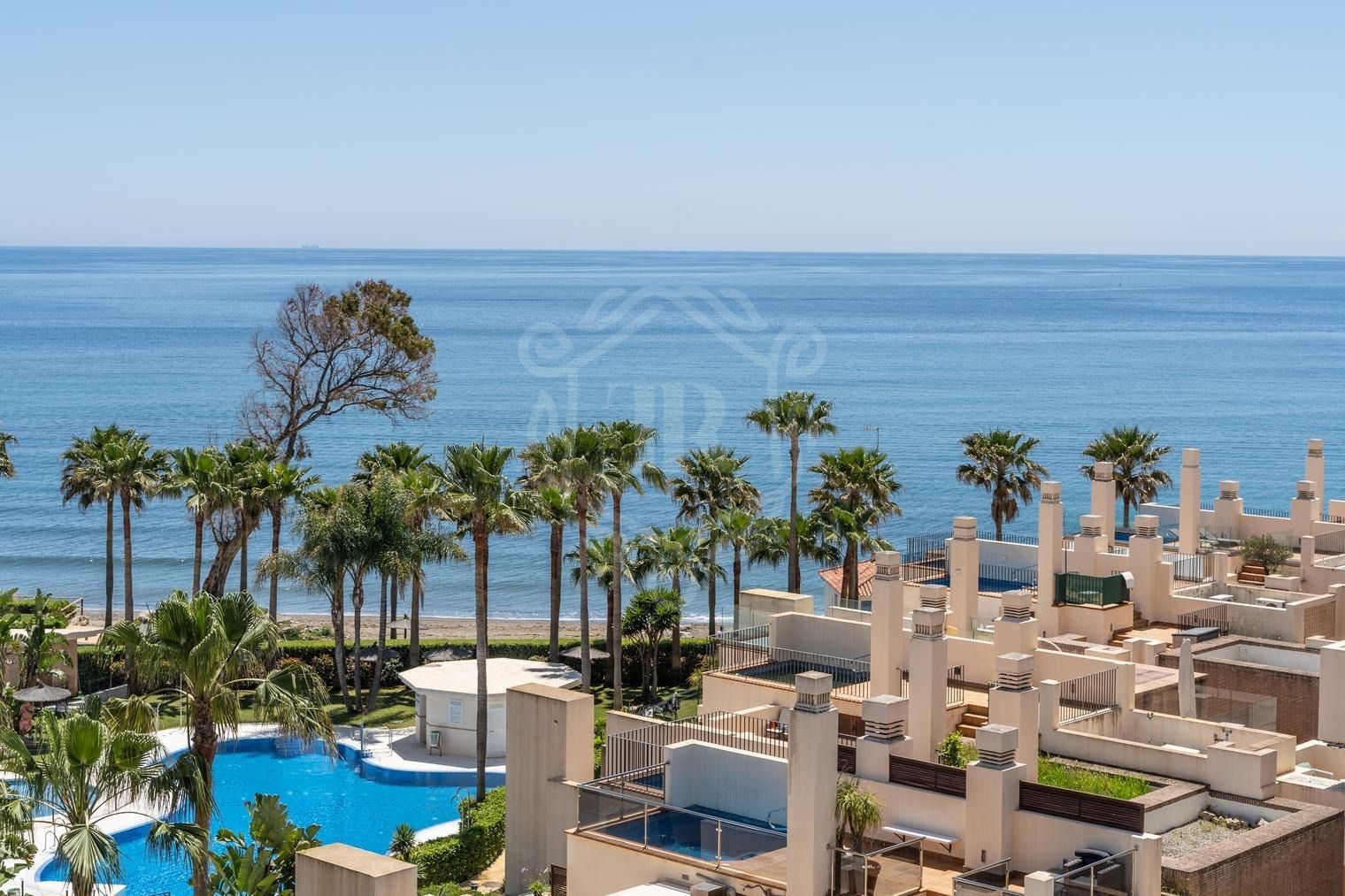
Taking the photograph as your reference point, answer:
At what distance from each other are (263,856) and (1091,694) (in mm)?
12188

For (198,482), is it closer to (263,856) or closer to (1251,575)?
(263,856)

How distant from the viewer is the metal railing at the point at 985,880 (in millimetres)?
17328

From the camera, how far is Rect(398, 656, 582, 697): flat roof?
34781mm

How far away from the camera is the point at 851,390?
424ft

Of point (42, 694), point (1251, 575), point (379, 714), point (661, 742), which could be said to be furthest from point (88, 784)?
point (1251, 575)

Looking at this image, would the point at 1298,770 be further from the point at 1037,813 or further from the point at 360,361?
the point at 360,361

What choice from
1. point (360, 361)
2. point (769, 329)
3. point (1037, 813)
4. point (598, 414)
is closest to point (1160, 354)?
point (769, 329)

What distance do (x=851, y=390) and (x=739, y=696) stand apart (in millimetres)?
104083

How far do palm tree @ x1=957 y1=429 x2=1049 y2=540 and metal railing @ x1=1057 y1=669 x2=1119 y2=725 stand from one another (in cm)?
2260

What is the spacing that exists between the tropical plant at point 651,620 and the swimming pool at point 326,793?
7.16 meters

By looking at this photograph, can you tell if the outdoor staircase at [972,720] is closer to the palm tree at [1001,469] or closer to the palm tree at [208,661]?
the palm tree at [208,661]

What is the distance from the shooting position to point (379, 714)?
38.3 m

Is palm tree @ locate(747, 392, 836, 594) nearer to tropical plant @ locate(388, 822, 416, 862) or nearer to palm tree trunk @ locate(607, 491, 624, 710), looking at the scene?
palm tree trunk @ locate(607, 491, 624, 710)

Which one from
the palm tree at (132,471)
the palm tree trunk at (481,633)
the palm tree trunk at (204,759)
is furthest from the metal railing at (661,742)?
the palm tree at (132,471)
